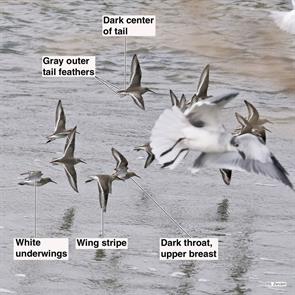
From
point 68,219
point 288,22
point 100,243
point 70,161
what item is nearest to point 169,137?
point 100,243

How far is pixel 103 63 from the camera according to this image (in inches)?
484

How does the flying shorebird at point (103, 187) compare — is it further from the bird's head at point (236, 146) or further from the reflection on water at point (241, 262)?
the bird's head at point (236, 146)

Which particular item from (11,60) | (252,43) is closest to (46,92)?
(11,60)

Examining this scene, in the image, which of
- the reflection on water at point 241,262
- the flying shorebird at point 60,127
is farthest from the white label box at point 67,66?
the reflection on water at point 241,262

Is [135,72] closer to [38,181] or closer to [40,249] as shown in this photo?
[38,181]

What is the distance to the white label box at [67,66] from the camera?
10023mm

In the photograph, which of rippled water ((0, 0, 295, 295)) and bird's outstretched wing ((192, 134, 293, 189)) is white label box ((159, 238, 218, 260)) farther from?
bird's outstretched wing ((192, 134, 293, 189))

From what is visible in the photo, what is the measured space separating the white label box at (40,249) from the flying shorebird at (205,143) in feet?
4.41

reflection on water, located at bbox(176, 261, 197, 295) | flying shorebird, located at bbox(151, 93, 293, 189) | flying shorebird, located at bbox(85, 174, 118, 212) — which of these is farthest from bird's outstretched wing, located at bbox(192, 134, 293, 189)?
flying shorebird, located at bbox(85, 174, 118, 212)

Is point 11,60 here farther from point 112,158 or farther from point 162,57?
point 112,158

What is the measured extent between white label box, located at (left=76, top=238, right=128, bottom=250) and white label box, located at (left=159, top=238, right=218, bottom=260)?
0.91ft

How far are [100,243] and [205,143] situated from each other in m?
1.54

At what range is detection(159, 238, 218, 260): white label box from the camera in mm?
7156

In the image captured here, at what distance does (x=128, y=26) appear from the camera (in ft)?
40.5
